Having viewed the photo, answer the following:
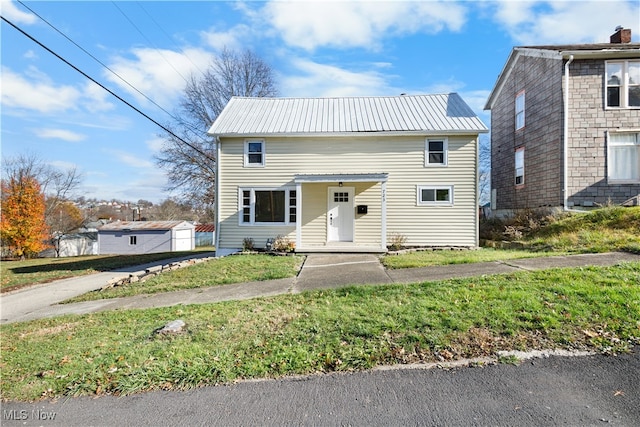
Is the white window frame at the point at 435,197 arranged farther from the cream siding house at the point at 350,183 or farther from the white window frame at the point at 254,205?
the white window frame at the point at 254,205

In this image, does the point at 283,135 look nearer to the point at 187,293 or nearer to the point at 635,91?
the point at 187,293

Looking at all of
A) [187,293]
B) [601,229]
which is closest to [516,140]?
[601,229]

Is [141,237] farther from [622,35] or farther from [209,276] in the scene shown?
[622,35]

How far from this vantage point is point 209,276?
8359 mm

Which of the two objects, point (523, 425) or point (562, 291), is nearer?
point (523, 425)

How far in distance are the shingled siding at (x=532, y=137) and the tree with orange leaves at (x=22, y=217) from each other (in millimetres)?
34708

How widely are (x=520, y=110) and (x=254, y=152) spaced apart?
12.9 m

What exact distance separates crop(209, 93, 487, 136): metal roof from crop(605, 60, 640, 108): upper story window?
497cm

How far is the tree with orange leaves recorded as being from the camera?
2546 centimetres

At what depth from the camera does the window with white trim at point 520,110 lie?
50.2 ft

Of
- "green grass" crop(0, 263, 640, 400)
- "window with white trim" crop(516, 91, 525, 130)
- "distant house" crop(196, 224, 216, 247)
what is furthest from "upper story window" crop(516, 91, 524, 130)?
"distant house" crop(196, 224, 216, 247)

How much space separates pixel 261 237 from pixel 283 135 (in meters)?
4.19

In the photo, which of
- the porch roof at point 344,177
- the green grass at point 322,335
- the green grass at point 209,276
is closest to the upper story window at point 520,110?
the porch roof at point 344,177

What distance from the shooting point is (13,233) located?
25250mm
